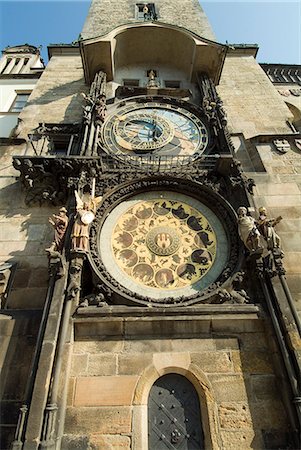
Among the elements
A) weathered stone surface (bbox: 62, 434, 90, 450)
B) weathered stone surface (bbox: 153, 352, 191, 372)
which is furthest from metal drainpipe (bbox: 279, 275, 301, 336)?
weathered stone surface (bbox: 62, 434, 90, 450)

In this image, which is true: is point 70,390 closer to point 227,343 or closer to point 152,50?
point 227,343

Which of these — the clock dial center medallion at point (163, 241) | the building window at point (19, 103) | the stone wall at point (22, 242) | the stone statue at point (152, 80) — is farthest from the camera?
the building window at point (19, 103)

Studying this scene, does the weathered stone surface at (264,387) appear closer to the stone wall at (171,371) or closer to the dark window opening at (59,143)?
the stone wall at (171,371)

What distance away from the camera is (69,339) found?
192 inches

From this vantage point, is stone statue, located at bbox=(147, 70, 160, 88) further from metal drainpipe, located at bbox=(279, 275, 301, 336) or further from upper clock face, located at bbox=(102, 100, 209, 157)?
metal drainpipe, located at bbox=(279, 275, 301, 336)

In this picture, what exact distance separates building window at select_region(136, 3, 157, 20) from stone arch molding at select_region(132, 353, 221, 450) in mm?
17085

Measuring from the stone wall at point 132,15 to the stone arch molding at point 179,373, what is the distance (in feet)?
47.3

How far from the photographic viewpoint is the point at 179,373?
4898mm

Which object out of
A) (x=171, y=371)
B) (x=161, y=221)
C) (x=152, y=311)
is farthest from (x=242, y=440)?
(x=161, y=221)

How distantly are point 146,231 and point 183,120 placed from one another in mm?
4477

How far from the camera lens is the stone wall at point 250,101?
10.2 meters

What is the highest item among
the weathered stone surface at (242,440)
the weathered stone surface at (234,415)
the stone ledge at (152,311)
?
the stone ledge at (152,311)

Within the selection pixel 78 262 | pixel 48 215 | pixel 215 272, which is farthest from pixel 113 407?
pixel 48 215

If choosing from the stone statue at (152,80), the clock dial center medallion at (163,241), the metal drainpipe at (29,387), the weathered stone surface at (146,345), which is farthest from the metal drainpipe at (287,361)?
the stone statue at (152,80)
